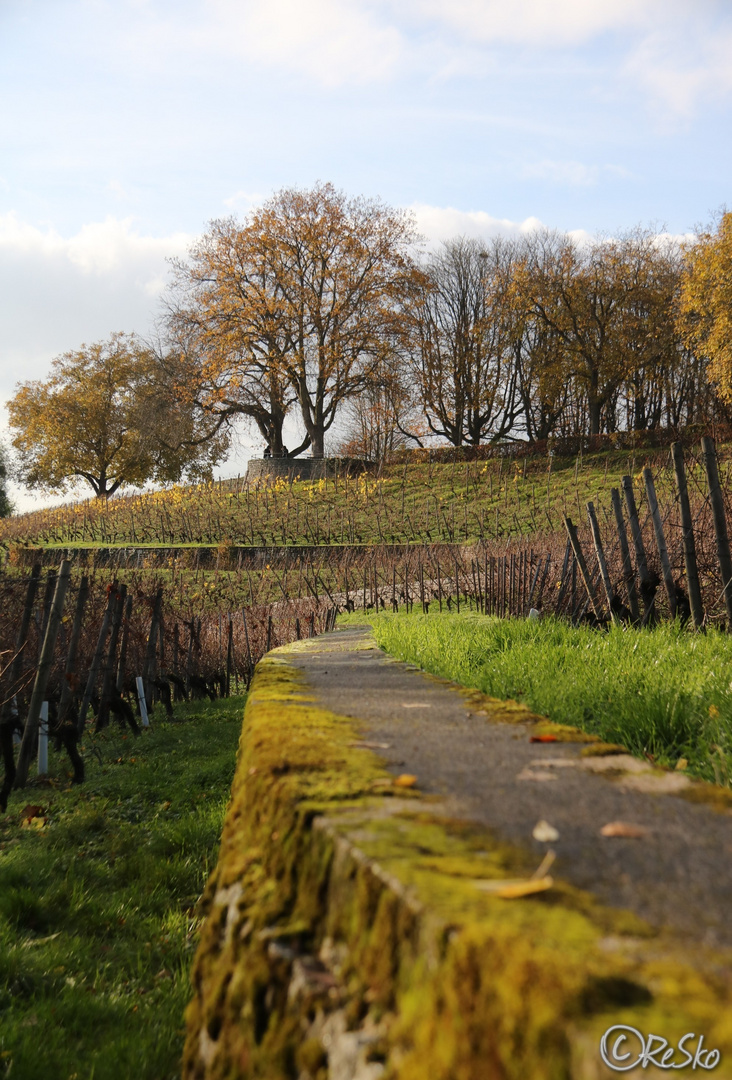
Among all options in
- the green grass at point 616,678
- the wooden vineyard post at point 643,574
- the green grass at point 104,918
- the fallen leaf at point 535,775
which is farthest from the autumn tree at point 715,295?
the fallen leaf at point 535,775

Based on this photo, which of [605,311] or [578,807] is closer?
[578,807]

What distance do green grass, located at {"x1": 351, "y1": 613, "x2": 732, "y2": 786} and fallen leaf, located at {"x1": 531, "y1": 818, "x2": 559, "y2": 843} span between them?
131 cm

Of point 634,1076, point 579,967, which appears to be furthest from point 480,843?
point 634,1076

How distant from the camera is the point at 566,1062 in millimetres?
837

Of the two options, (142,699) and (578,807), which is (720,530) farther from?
(142,699)

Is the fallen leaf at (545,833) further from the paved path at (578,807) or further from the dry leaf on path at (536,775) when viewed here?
the dry leaf on path at (536,775)

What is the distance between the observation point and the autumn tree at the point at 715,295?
89.0 feet

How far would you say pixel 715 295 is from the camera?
2780 centimetres

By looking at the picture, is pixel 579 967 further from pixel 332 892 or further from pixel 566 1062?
pixel 332 892

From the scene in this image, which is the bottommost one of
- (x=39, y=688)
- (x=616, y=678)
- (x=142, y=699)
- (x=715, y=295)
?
(x=142, y=699)

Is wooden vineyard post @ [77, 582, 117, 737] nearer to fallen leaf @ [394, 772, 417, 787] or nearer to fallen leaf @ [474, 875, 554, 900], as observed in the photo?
fallen leaf @ [394, 772, 417, 787]

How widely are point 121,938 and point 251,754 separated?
2.05 metres

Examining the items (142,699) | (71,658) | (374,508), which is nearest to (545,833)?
(71,658)

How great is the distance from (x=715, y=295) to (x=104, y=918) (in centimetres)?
3046
